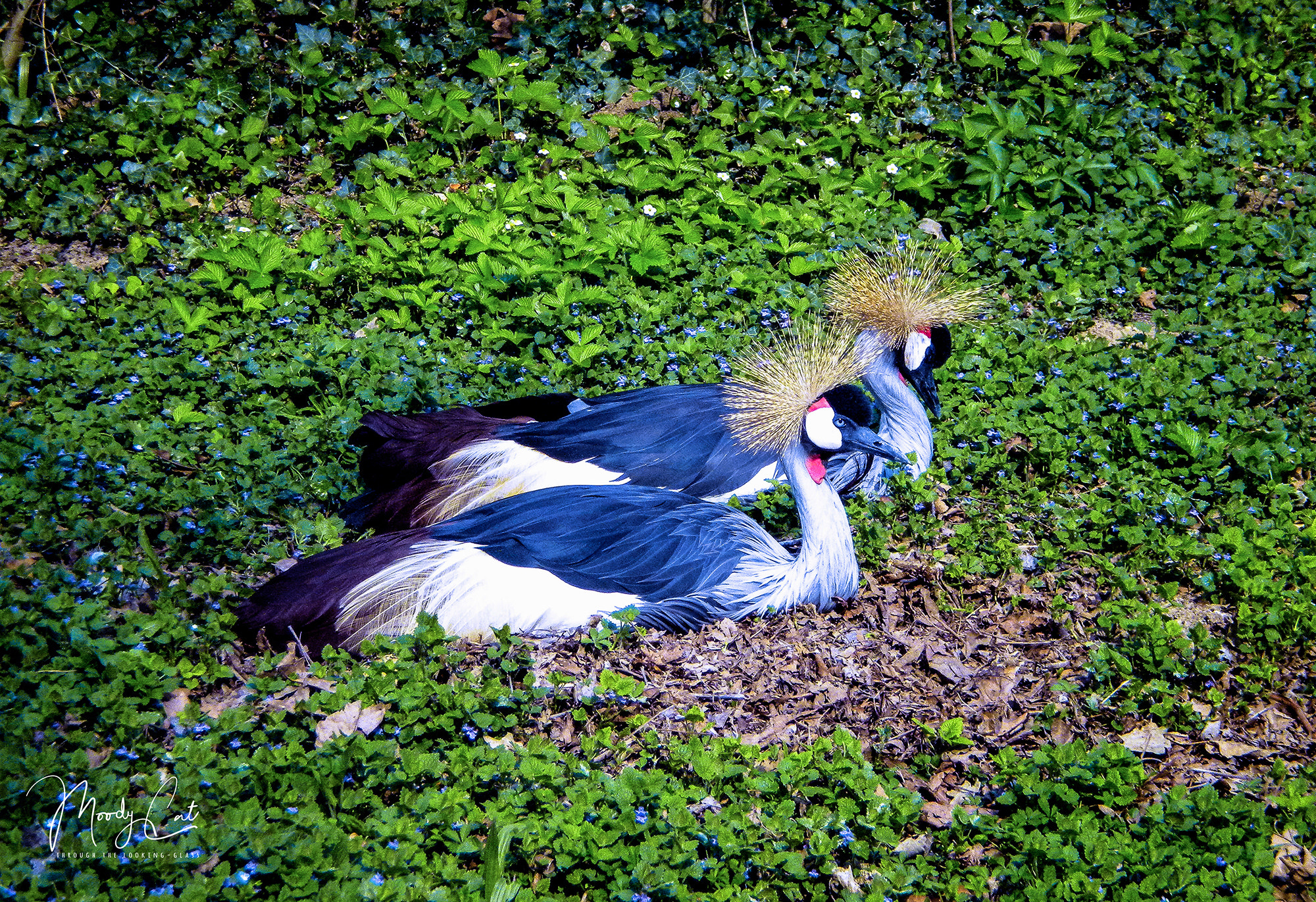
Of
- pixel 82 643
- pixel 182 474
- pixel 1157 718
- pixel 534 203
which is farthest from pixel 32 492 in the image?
pixel 1157 718

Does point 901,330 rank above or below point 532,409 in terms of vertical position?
below

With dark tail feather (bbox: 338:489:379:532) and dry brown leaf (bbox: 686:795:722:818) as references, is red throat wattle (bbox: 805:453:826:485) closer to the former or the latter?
dry brown leaf (bbox: 686:795:722:818)

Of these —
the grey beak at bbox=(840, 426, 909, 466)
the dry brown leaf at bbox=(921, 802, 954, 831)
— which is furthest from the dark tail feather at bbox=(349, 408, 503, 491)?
the dry brown leaf at bbox=(921, 802, 954, 831)

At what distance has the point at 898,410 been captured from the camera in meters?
4.03

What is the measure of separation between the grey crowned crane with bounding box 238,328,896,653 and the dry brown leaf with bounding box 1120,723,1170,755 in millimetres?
896

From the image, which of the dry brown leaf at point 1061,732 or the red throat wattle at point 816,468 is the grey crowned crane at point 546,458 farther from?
the dry brown leaf at point 1061,732

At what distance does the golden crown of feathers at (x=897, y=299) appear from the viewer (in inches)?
161

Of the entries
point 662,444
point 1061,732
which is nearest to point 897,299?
point 662,444

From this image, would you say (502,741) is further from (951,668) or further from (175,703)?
(951,668)

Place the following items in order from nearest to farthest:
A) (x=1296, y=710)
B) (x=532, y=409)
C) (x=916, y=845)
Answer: (x=916, y=845) < (x=1296, y=710) < (x=532, y=409)

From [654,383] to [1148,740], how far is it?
7.20 ft

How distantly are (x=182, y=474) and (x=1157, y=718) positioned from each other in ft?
10.2
